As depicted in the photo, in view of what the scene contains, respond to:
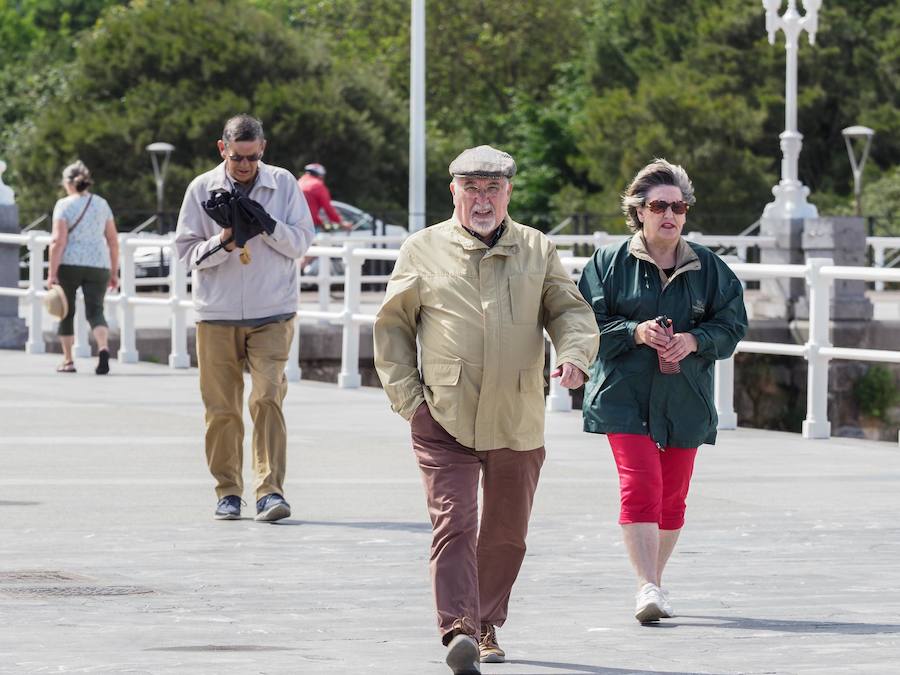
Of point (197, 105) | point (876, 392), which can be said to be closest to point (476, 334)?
point (876, 392)

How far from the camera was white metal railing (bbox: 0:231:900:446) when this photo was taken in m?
13.4

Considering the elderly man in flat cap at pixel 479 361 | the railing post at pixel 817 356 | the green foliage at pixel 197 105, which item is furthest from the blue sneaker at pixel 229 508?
the green foliage at pixel 197 105

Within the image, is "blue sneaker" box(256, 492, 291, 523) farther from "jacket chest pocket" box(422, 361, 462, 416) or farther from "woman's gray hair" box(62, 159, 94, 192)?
"woman's gray hair" box(62, 159, 94, 192)

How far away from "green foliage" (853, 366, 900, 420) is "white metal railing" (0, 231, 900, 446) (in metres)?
6.41

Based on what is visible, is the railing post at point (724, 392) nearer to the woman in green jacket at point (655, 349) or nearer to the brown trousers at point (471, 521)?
the woman in green jacket at point (655, 349)

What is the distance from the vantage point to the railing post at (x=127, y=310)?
19234 mm

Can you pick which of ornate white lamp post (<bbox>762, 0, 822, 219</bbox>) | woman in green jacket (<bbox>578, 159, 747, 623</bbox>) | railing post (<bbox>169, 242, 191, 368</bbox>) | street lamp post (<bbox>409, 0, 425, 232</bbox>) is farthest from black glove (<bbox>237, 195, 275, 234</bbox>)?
street lamp post (<bbox>409, 0, 425, 232</bbox>)

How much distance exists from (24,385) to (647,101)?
4262cm

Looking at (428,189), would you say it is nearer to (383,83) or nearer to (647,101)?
(383,83)

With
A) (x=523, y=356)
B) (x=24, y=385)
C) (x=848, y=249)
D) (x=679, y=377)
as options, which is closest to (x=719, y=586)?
(x=679, y=377)

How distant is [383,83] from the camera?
2382 inches

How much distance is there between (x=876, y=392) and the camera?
82.6 feet

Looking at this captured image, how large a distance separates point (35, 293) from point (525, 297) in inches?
549

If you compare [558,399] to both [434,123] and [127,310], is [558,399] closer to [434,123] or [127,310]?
[127,310]
